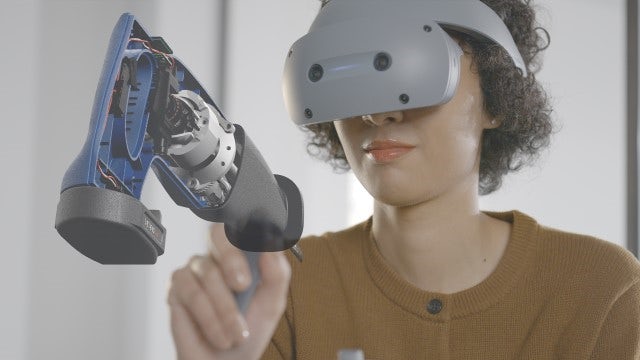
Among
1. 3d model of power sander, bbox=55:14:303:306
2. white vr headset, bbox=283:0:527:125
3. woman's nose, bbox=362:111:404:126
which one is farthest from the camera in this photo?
woman's nose, bbox=362:111:404:126

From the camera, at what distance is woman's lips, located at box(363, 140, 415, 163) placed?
0.78 meters

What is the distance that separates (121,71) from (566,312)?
2.13 feet

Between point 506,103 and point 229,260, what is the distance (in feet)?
1.88

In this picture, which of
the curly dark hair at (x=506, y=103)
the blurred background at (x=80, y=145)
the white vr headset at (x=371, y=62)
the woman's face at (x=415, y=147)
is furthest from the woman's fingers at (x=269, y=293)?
the curly dark hair at (x=506, y=103)

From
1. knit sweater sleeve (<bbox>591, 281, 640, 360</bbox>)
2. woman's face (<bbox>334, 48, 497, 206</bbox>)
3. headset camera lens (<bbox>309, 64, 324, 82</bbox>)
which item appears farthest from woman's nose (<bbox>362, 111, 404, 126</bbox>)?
knit sweater sleeve (<bbox>591, 281, 640, 360</bbox>)

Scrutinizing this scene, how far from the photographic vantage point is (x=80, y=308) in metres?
0.85

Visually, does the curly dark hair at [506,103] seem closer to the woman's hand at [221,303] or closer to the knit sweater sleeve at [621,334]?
the knit sweater sleeve at [621,334]

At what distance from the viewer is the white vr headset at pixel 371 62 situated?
2.19 feet

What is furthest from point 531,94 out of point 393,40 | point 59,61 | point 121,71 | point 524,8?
point 121,71

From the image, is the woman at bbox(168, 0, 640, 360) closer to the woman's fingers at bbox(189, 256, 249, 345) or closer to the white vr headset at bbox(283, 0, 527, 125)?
the white vr headset at bbox(283, 0, 527, 125)

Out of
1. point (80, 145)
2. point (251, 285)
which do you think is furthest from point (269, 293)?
point (80, 145)

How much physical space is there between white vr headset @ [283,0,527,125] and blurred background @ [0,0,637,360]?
0.49ft

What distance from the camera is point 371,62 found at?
0.67m

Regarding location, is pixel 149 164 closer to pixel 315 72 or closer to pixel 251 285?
pixel 251 285
